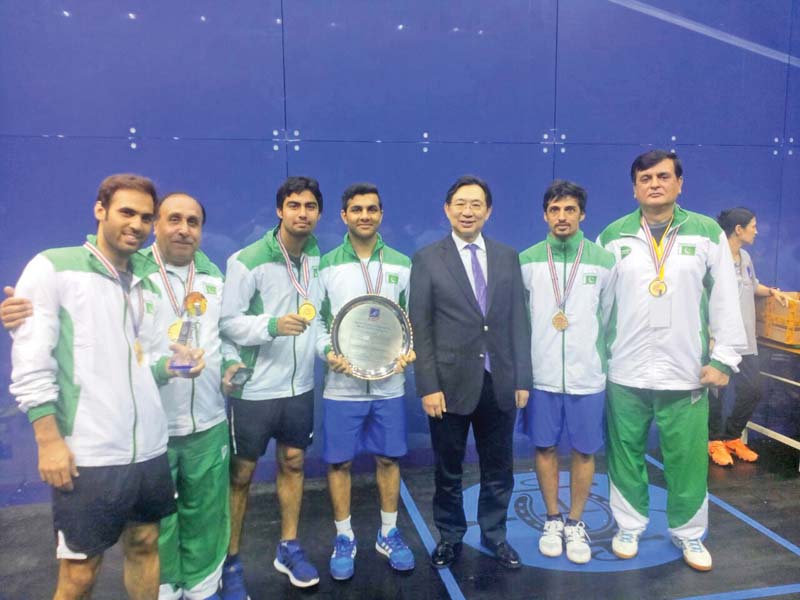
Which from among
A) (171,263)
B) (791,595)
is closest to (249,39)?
(171,263)

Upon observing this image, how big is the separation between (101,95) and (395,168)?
2.06 metres

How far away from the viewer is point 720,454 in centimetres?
444

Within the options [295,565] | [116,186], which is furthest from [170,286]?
[295,565]

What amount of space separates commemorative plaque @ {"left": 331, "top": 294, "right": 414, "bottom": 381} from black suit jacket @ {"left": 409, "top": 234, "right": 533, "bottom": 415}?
0.08 meters

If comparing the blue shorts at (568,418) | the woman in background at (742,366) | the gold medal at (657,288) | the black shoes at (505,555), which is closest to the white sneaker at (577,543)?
the black shoes at (505,555)

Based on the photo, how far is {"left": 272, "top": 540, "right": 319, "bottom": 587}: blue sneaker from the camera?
284cm

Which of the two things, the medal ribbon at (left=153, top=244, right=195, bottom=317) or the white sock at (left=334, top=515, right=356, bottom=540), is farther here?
the white sock at (left=334, top=515, right=356, bottom=540)

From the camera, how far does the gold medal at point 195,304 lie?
2.42m

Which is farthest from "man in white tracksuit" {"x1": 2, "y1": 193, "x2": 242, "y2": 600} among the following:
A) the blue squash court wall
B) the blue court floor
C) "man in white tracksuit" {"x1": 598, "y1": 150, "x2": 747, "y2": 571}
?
"man in white tracksuit" {"x1": 598, "y1": 150, "x2": 747, "y2": 571}

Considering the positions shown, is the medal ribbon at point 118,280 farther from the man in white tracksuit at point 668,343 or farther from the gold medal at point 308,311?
the man in white tracksuit at point 668,343

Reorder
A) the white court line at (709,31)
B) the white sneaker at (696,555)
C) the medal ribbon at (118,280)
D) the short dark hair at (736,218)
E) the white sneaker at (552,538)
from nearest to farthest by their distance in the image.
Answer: the medal ribbon at (118,280)
the white sneaker at (696,555)
the white sneaker at (552,538)
the short dark hair at (736,218)
the white court line at (709,31)

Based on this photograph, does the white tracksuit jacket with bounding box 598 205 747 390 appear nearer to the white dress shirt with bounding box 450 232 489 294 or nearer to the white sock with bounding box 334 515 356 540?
the white dress shirt with bounding box 450 232 489 294

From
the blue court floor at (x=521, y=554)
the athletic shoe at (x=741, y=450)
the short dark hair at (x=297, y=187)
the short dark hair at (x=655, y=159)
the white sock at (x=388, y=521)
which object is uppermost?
the short dark hair at (x=655, y=159)

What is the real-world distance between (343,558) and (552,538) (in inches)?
46.3
